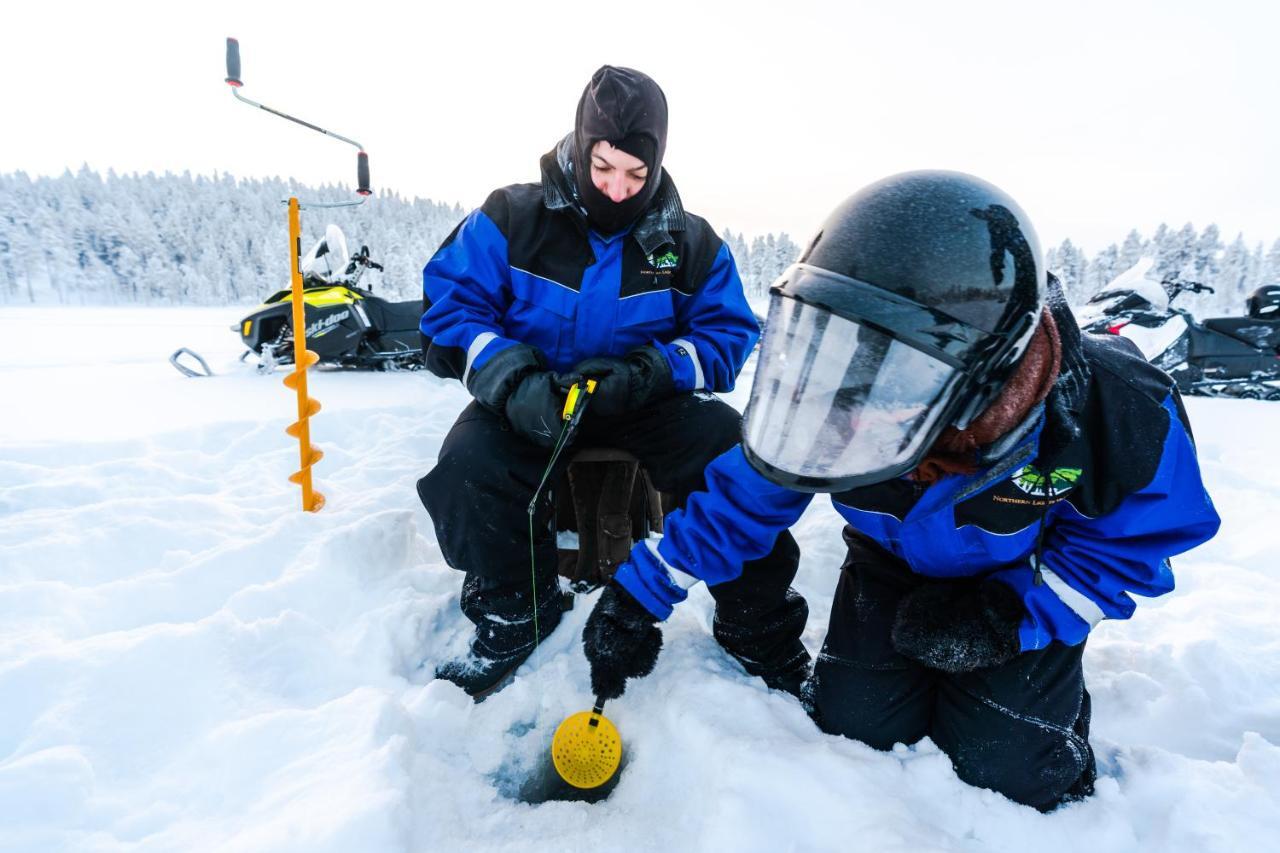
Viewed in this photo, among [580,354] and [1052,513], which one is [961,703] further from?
[580,354]

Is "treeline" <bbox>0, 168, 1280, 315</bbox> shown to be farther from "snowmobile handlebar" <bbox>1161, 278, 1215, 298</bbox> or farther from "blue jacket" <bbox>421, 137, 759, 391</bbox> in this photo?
"blue jacket" <bbox>421, 137, 759, 391</bbox>

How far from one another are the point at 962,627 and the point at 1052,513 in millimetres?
345

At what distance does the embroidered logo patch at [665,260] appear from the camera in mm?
2051

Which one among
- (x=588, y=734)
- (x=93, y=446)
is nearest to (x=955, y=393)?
(x=588, y=734)

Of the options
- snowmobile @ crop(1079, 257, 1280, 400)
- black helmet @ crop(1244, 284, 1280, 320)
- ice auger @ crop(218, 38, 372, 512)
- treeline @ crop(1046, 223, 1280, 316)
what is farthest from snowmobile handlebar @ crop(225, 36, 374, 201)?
treeline @ crop(1046, 223, 1280, 316)

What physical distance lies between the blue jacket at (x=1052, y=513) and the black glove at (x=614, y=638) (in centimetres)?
5

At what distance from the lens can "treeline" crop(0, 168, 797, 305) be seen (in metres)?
42.8

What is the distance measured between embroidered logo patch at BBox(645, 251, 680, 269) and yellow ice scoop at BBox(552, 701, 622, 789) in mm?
1414

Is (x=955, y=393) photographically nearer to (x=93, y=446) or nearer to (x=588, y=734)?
(x=588, y=734)

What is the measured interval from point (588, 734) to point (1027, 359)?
4.11ft

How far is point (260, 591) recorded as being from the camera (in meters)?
1.83

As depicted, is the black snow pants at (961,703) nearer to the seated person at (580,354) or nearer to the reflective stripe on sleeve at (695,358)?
the seated person at (580,354)

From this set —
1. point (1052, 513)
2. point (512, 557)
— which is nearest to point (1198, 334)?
point (1052, 513)

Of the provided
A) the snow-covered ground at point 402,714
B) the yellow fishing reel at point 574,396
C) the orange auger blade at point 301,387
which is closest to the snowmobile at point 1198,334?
the snow-covered ground at point 402,714
